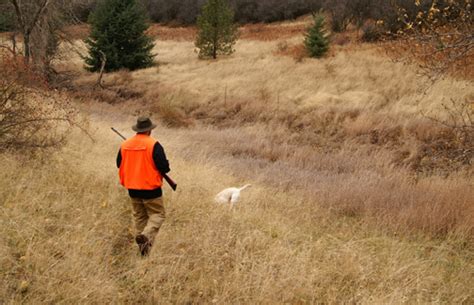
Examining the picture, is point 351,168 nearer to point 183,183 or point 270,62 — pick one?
point 183,183

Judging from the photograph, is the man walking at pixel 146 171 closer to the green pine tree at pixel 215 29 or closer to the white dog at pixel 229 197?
the white dog at pixel 229 197

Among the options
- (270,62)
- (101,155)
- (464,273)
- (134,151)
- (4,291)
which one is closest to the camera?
(4,291)

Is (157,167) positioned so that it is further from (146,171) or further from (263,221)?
(263,221)

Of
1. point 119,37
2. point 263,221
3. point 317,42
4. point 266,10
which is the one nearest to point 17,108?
point 263,221

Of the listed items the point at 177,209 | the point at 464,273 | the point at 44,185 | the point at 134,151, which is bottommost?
the point at 464,273

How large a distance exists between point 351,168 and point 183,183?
15.6 ft

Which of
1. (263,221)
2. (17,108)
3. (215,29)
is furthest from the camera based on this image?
(215,29)

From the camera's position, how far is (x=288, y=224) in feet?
19.2

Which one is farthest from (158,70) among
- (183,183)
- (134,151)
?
(134,151)

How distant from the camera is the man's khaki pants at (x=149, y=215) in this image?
4.27m

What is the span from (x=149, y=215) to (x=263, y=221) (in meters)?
1.76

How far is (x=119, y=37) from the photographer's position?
85.6 feet

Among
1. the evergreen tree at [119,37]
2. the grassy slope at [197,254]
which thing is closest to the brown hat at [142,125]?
the grassy slope at [197,254]

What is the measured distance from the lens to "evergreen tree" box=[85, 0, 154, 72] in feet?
83.4
